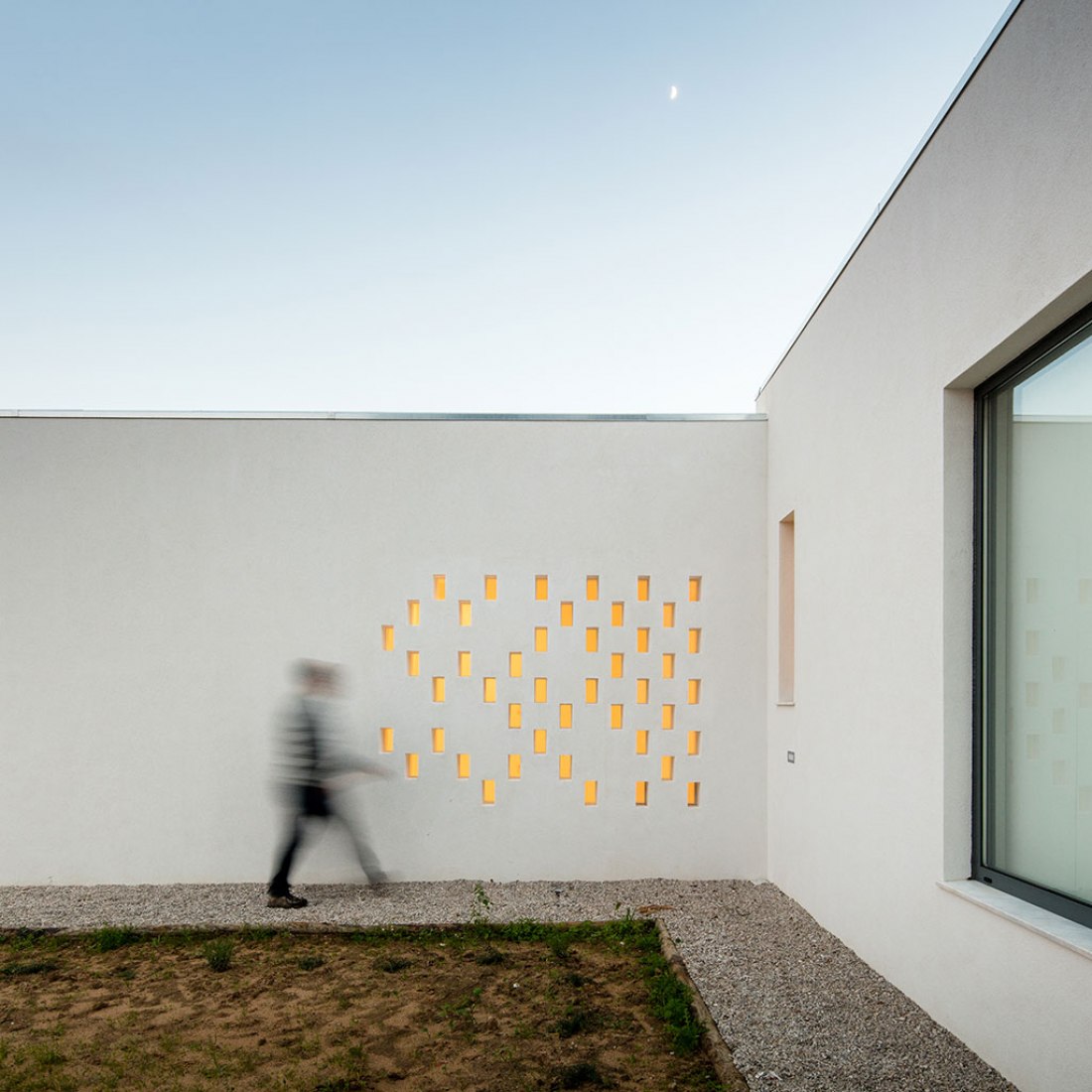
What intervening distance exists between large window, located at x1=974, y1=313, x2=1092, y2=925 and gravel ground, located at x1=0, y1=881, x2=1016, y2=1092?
781 mm

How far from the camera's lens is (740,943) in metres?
5.00

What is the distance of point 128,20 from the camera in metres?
7.82

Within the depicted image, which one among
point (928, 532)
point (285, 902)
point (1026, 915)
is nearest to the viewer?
→ point (1026, 915)

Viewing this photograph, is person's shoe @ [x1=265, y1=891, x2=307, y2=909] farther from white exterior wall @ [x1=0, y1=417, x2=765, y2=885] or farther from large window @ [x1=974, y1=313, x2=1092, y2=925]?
large window @ [x1=974, y1=313, x2=1092, y2=925]

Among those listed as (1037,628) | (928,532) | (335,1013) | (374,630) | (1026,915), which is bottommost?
(335,1013)

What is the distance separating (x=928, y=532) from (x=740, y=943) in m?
2.66

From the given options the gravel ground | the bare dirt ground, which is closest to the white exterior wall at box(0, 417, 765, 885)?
the gravel ground

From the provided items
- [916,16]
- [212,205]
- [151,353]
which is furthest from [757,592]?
[151,353]

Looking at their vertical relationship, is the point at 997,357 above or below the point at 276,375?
below

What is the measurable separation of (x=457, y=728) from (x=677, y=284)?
20.4ft

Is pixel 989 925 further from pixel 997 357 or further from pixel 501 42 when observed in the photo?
pixel 501 42

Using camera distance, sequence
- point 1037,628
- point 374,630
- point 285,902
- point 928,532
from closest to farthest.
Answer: point 1037,628, point 928,532, point 285,902, point 374,630

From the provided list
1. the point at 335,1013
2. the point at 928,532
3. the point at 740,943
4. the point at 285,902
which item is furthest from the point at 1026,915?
the point at 285,902

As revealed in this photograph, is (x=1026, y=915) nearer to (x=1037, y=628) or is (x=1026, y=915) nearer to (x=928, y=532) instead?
(x=1037, y=628)
